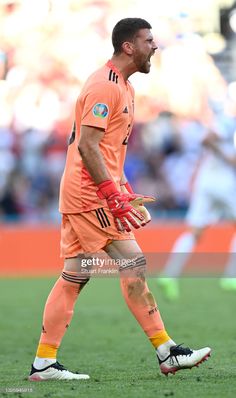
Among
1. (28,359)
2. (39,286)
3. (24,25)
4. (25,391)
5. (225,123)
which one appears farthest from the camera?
(24,25)

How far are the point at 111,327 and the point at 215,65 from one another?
12.0 metres

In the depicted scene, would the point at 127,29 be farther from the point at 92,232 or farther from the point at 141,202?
the point at 92,232

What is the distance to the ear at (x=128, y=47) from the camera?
6.78m

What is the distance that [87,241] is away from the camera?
22.0 feet

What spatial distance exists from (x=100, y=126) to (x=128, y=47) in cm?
60

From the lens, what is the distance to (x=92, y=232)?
6.71m

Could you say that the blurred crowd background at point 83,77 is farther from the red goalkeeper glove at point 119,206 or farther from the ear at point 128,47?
the red goalkeeper glove at point 119,206

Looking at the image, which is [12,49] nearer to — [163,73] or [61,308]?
[163,73]

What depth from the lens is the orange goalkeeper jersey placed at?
6.54 metres

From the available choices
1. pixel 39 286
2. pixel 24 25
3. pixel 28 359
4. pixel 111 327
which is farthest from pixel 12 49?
pixel 28 359

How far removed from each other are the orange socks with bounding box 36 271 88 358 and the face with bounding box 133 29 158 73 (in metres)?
1.40

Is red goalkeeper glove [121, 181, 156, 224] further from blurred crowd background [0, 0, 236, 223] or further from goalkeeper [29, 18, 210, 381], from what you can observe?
blurred crowd background [0, 0, 236, 223]

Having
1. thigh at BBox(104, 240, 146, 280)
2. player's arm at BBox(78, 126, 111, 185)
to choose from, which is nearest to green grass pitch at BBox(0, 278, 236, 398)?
thigh at BBox(104, 240, 146, 280)

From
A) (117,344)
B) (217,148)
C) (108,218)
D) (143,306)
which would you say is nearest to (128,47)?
(108,218)
